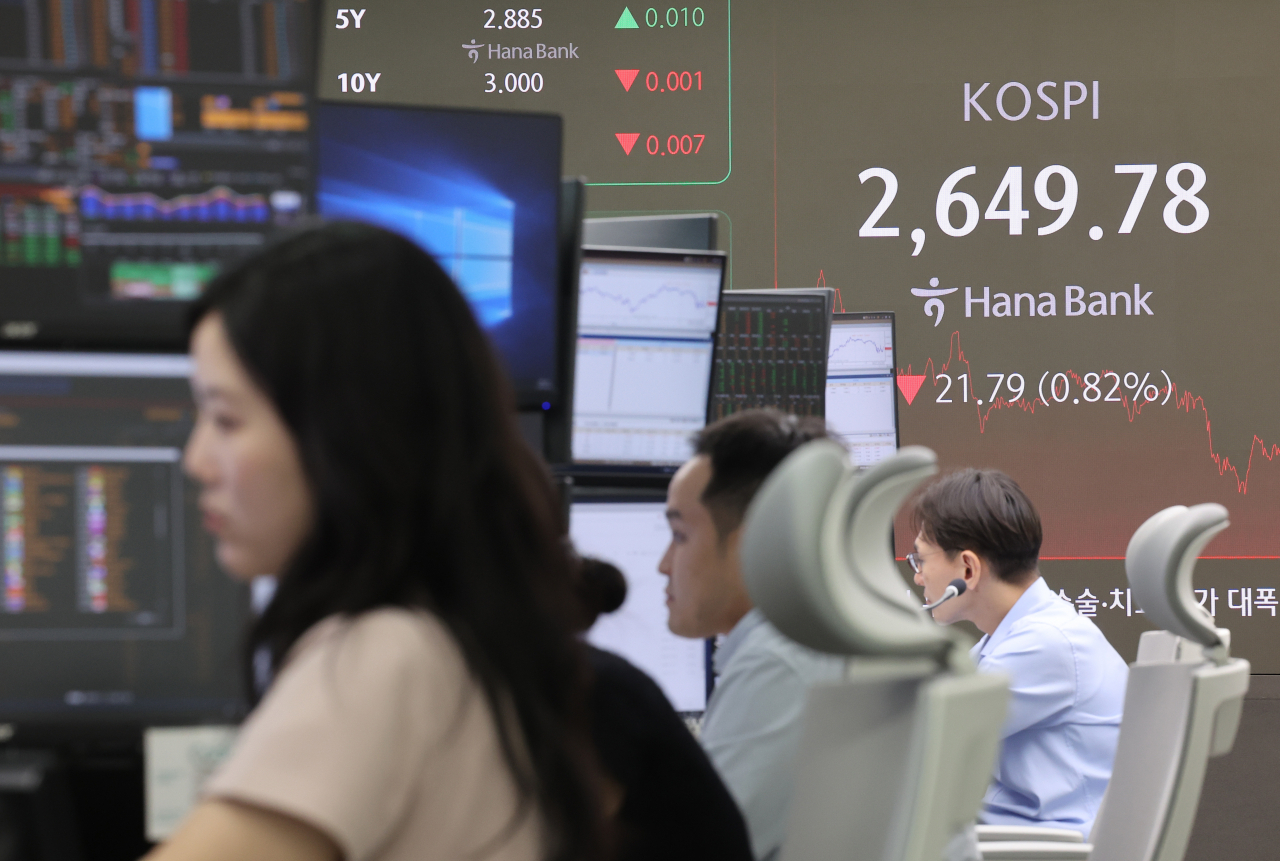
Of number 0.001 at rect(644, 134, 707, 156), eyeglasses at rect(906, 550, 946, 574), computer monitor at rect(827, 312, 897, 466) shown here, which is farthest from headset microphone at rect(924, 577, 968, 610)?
number 0.001 at rect(644, 134, 707, 156)

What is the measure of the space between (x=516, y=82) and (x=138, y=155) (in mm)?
2884

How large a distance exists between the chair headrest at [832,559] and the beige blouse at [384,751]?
0.69ft

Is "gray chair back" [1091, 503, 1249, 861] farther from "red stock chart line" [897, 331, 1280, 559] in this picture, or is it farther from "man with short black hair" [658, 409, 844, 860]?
"red stock chart line" [897, 331, 1280, 559]

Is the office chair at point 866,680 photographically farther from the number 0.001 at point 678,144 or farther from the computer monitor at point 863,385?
the number 0.001 at point 678,144

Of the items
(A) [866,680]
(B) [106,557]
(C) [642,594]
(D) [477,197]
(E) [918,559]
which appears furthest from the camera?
(E) [918,559]

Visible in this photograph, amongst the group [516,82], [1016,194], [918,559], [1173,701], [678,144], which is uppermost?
[516,82]

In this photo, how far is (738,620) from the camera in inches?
71.7

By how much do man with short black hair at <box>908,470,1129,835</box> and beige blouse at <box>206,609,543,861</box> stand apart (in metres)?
1.79

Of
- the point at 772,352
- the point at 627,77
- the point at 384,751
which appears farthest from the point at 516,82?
the point at 384,751

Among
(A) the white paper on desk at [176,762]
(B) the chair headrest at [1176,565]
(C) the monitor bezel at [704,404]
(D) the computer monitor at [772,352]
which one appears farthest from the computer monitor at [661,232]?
(A) the white paper on desk at [176,762]

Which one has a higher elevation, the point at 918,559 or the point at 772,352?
the point at 772,352

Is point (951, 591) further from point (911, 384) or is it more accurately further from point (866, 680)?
point (866, 680)

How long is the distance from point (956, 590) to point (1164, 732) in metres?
1.14

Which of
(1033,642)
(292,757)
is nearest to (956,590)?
(1033,642)
